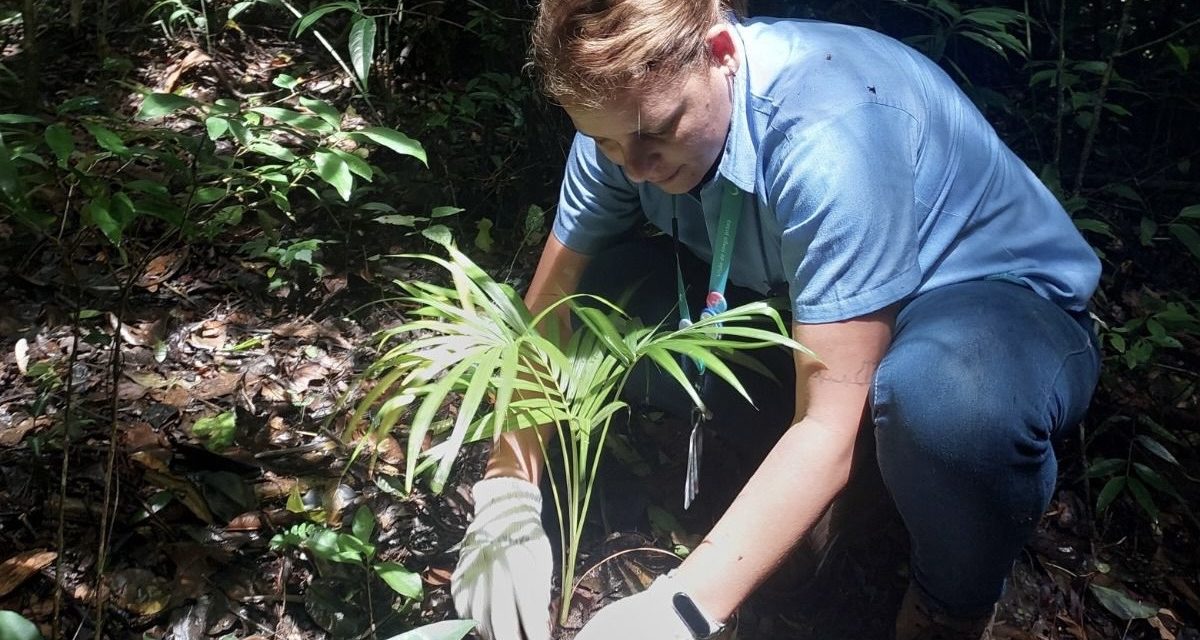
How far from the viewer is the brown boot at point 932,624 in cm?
147

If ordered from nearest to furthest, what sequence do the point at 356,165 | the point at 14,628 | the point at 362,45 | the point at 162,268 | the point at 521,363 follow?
the point at 14,628 < the point at 521,363 < the point at 356,165 < the point at 362,45 < the point at 162,268

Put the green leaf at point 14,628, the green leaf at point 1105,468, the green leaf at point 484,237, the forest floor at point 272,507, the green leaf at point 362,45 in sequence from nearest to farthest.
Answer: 1. the green leaf at point 14,628
2. the forest floor at point 272,507
3. the green leaf at point 362,45
4. the green leaf at point 1105,468
5. the green leaf at point 484,237

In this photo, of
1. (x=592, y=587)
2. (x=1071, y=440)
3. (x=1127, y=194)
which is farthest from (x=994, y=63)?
(x=592, y=587)

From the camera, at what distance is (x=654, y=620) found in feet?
4.21

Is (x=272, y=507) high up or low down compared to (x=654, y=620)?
down

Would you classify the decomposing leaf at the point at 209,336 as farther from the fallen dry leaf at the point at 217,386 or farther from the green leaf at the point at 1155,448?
the green leaf at the point at 1155,448

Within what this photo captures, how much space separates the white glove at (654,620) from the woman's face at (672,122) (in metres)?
0.70

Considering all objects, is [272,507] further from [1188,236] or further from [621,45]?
[1188,236]

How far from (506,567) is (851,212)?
2.94ft

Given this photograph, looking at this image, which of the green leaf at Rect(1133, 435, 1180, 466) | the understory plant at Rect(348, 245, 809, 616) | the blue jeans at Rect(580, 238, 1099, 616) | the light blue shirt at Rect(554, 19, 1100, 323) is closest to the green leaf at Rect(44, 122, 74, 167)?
the understory plant at Rect(348, 245, 809, 616)

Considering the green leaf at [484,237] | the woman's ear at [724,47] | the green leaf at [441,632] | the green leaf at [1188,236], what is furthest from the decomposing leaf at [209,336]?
the green leaf at [1188,236]

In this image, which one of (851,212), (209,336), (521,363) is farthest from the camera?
(209,336)

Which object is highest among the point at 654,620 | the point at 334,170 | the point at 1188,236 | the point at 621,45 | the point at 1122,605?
the point at 621,45

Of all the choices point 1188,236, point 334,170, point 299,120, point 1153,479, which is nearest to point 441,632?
point 334,170
